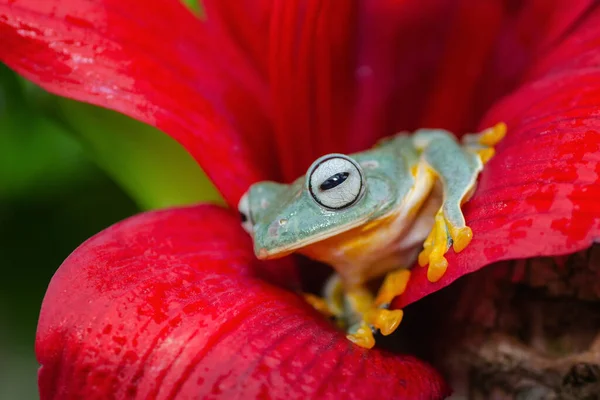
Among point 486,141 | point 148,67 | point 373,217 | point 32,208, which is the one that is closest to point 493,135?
point 486,141

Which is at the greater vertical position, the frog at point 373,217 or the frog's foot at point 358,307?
the frog at point 373,217

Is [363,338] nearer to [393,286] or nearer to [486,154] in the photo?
[393,286]

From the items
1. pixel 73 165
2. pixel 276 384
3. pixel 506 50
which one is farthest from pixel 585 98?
pixel 73 165

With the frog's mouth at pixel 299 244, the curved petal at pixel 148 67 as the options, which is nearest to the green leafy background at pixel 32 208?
the curved petal at pixel 148 67

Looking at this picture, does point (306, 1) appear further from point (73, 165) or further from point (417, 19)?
point (73, 165)

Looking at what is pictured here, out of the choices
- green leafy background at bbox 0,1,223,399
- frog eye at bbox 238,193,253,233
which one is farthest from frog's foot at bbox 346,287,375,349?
green leafy background at bbox 0,1,223,399

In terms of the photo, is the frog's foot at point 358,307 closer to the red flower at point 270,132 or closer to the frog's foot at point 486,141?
the red flower at point 270,132

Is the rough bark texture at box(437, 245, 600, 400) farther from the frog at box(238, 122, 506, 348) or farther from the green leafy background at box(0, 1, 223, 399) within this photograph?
the green leafy background at box(0, 1, 223, 399)
